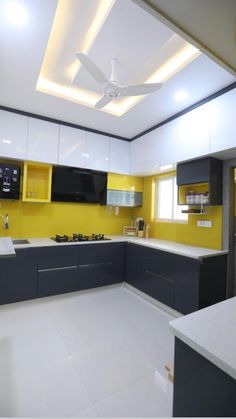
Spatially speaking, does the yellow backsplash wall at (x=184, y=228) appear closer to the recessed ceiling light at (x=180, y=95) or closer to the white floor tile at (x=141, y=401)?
the recessed ceiling light at (x=180, y=95)

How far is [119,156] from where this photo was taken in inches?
137

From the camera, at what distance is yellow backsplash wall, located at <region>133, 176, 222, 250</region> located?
2539 mm

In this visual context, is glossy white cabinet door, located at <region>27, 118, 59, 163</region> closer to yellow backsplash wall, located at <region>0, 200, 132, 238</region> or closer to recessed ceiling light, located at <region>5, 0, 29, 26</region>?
yellow backsplash wall, located at <region>0, 200, 132, 238</region>

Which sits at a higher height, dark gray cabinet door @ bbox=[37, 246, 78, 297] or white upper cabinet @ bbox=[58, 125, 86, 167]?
white upper cabinet @ bbox=[58, 125, 86, 167]

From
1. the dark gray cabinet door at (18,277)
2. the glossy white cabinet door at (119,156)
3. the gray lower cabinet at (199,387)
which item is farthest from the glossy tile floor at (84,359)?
the glossy white cabinet door at (119,156)

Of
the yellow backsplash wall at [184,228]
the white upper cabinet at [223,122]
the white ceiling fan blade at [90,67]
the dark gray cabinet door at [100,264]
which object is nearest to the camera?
the white ceiling fan blade at [90,67]

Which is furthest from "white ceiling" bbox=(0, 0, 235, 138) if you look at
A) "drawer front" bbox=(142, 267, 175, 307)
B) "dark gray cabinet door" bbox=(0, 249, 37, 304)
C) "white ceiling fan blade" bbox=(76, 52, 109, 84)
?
"drawer front" bbox=(142, 267, 175, 307)

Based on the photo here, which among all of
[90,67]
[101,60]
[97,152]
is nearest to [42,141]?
[97,152]

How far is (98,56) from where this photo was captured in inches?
71.1

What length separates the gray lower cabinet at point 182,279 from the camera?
6.91 ft

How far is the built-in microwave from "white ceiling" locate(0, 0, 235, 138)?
2.63ft

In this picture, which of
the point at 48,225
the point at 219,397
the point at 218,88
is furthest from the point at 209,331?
the point at 48,225

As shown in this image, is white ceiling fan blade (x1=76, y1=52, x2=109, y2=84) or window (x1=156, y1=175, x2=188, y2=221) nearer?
white ceiling fan blade (x1=76, y1=52, x2=109, y2=84)

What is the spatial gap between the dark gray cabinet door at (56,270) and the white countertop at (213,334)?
2.16 metres
